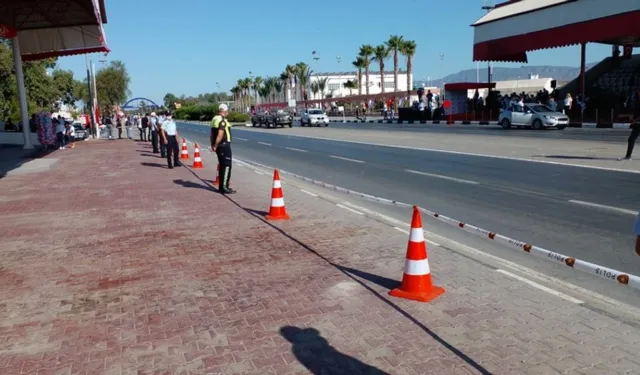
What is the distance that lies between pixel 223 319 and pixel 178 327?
375 millimetres

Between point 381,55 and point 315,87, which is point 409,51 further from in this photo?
point 315,87

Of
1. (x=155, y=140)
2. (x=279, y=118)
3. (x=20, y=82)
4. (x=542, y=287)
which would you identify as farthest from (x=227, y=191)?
(x=279, y=118)

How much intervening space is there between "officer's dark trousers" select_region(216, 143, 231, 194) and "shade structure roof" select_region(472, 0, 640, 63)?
90.4 ft

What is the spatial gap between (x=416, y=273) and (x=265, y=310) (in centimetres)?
143

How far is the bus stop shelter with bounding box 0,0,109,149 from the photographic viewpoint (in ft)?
74.6

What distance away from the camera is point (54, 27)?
27172 millimetres

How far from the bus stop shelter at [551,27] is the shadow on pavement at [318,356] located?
105 feet

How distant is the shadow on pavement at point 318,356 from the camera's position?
367 cm

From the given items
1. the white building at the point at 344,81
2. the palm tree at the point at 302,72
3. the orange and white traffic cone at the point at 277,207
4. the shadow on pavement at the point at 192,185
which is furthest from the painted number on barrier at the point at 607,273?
the white building at the point at 344,81

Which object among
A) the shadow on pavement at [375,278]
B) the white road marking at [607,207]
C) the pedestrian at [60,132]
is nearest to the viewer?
the shadow on pavement at [375,278]

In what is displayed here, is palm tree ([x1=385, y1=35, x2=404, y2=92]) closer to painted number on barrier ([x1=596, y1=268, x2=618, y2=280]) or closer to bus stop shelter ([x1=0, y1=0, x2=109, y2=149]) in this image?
bus stop shelter ([x1=0, y1=0, x2=109, y2=149])

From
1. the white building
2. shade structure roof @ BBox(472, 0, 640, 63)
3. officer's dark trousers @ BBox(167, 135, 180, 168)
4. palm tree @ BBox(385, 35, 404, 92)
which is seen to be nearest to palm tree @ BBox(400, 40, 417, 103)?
palm tree @ BBox(385, 35, 404, 92)

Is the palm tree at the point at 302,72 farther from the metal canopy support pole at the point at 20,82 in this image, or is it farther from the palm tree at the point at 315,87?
the metal canopy support pole at the point at 20,82

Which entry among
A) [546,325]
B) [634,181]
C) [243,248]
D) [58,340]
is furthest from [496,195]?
[58,340]
